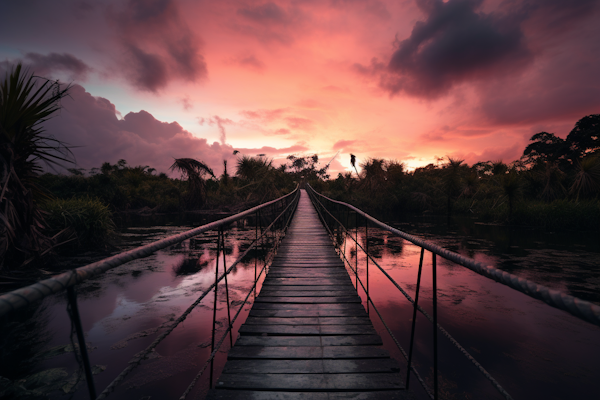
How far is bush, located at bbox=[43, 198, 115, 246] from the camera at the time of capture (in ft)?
22.8

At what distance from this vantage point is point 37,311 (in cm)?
484

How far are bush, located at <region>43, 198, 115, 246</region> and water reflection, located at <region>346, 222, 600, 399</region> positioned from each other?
7.66 m

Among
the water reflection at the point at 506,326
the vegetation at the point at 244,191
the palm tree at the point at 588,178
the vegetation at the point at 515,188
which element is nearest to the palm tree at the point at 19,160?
the vegetation at the point at 244,191

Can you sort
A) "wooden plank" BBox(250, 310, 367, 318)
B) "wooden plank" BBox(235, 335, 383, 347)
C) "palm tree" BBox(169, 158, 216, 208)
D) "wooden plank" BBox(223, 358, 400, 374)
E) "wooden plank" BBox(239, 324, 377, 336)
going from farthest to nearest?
1. "palm tree" BBox(169, 158, 216, 208)
2. "wooden plank" BBox(250, 310, 367, 318)
3. "wooden plank" BBox(239, 324, 377, 336)
4. "wooden plank" BBox(235, 335, 383, 347)
5. "wooden plank" BBox(223, 358, 400, 374)

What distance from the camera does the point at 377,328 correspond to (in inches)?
183

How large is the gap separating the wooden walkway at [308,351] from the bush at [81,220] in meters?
6.53

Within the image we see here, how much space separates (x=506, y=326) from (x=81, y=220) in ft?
33.4

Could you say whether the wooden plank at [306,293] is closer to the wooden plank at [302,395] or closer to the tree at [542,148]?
the wooden plank at [302,395]

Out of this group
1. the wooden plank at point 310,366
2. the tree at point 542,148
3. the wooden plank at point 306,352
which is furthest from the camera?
the tree at point 542,148

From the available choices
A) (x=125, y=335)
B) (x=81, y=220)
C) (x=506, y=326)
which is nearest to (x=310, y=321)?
(x=125, y=335)

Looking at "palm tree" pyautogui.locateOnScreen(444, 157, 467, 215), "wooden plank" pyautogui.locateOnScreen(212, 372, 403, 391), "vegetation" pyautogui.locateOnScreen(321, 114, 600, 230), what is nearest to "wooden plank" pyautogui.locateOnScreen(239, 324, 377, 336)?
"wooden plank" pyautogui.locateOnScreen(212, 372, 403, 391)

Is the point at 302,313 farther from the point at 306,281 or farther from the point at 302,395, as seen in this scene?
the point at 302,395

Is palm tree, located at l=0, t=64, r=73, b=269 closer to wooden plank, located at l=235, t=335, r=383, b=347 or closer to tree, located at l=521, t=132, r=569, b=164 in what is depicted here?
wooden plank, located at l=235, t=335, r=383, b=347

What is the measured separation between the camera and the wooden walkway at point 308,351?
1871mm
